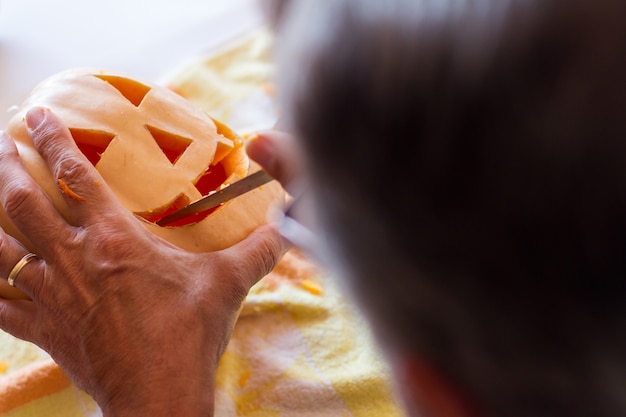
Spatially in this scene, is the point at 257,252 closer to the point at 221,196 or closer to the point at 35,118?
the point at 221,196

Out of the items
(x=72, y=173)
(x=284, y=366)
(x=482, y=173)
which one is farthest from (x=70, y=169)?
(x=482, y=173)

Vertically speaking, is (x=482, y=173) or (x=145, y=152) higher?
(x=482, y=173)

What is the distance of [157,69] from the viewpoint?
3.88ft

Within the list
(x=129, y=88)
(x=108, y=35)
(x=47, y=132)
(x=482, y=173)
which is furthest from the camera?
(x=108, y=35)

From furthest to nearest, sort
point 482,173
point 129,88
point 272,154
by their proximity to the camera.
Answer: point 129,88
point 272,154
point 482,173

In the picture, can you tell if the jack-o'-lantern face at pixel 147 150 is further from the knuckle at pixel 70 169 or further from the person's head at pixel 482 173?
the person's head at pixel 482 173

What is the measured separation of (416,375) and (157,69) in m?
0.96

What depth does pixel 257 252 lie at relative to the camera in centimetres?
68

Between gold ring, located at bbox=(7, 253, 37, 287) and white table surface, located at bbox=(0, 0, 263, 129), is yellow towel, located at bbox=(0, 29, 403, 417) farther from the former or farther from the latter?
white table surface, located at bbox=(0, 0, 263, 129)

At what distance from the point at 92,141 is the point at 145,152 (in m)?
0.06

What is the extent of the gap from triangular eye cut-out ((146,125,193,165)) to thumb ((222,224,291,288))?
129 millimetres

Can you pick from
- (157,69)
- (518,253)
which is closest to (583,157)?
(518,253)

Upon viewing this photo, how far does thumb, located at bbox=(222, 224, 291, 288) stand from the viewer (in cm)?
66

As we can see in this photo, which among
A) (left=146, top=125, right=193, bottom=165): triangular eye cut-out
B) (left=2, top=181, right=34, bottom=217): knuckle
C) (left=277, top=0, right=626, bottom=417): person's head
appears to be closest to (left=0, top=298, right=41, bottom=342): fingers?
(left=2, top=181, right=34, bottom=217): knuckle
